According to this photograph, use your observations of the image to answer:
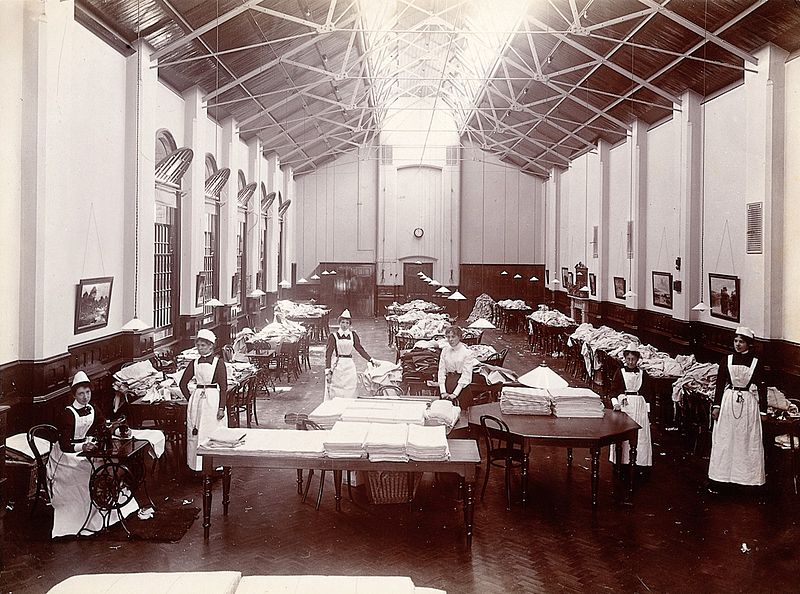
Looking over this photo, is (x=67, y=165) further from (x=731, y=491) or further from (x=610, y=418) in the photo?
(x=731, y=491)

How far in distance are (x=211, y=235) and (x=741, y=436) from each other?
476 inches

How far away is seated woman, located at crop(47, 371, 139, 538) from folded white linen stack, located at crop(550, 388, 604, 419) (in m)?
4.15

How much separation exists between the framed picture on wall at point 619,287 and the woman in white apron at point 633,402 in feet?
31.6

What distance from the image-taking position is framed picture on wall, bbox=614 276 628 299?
17234mm

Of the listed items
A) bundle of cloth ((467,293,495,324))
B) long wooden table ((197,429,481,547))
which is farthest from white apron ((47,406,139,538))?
bundle of cloth ((467,293,495,324))

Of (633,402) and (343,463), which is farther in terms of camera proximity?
(633,402)

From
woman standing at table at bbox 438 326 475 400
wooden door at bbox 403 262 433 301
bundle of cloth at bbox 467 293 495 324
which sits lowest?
woman standing at table at bbox 438 326 475 400

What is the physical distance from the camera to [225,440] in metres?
5.61

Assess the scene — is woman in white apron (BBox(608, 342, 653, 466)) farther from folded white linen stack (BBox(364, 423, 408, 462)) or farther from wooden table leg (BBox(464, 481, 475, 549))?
folded white linen stack (BBox(364, 423, 408, 462))

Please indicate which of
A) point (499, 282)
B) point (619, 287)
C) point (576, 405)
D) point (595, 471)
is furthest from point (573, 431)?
point (499, 282)

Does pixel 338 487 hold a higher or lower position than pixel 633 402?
lower

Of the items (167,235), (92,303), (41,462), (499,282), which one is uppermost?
(167,235)

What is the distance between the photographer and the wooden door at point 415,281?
26.9m

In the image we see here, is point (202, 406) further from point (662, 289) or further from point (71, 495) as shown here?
point (662, 289)
